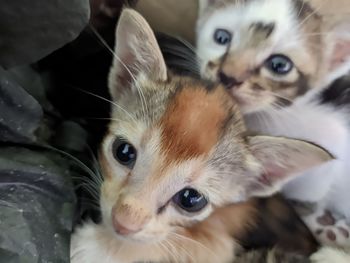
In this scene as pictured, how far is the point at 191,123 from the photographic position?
1.06 m

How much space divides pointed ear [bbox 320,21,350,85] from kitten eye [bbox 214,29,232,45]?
0.61ft

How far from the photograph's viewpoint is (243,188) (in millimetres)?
1152

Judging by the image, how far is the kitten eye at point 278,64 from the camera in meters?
1.22

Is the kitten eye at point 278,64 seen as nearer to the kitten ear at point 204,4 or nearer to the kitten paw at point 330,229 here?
the kitten ear at point 204,4

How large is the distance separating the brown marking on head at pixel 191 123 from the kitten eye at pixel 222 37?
0.65ft

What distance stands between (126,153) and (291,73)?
363mm

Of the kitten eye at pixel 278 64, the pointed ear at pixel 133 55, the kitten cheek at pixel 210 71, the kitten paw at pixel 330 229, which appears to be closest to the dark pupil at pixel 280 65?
the kitten eye at pixel 278 64

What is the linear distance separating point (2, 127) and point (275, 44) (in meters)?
0.51

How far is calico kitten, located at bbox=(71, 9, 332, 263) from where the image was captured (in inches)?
41.4

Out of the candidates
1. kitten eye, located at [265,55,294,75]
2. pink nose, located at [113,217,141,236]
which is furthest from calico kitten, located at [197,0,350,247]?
pink nose, located at [113,217,141,236]

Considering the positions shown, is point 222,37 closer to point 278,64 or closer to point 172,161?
point 278,64

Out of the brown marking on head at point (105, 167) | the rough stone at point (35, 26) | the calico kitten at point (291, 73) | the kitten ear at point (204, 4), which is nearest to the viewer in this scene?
the rough stone at point (35, 26)

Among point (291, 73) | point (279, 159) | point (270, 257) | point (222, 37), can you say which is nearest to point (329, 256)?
point (270, 257)

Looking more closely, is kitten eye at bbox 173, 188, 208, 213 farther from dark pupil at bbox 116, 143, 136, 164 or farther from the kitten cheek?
the kitten cheek
